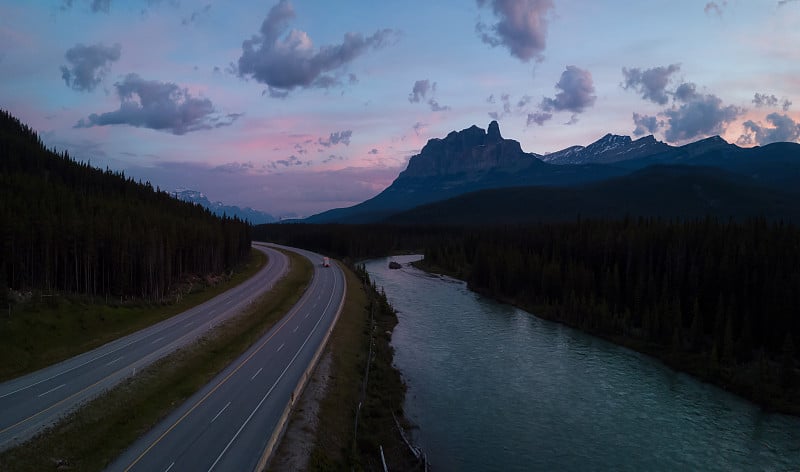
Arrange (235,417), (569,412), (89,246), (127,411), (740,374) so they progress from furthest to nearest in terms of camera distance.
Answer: (89,246)
(740,374)
(569,412)
(127,411)
(235,417)

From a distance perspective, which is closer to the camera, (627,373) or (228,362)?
(228,362)

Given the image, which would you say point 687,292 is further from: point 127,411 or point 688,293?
point 127,411

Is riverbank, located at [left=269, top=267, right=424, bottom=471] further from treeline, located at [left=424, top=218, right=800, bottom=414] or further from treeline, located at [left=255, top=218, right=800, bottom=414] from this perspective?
treeline, located at [left=424, top=218, right=800, bottom=414]

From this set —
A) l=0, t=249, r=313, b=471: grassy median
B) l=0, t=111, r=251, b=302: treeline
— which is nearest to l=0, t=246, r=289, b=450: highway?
l=0, t=249, r=313, b=471: grassy median

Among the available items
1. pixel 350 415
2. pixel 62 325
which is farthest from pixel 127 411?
pixel 62 325

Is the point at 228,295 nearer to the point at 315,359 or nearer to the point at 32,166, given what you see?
the point at 315,359

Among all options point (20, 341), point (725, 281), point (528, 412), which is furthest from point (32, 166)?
point (725, 281)

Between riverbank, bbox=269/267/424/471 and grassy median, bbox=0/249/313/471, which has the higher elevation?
grassy median, bbox=0/249/313/471
